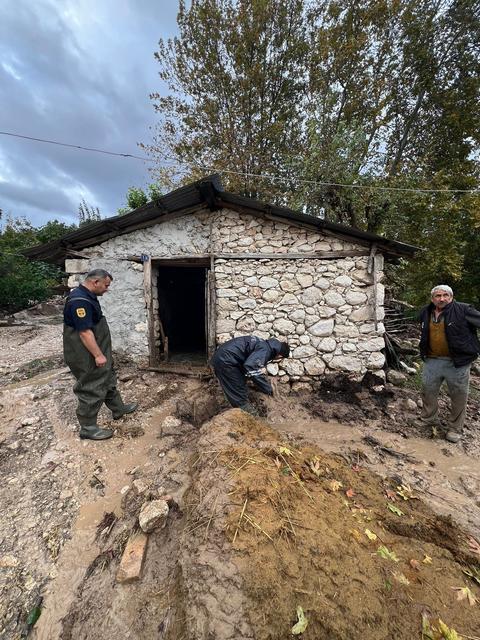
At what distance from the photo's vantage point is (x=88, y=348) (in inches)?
121

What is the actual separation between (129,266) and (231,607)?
5.18 meters

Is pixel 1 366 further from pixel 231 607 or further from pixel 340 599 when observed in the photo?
pixel 340 599

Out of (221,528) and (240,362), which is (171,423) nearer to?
(240,362)

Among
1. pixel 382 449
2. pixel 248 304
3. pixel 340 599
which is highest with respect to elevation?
pixel 248 304

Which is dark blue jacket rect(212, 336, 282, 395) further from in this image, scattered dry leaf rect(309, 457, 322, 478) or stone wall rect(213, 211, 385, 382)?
stone wall rect(213, 211, 385, 382)

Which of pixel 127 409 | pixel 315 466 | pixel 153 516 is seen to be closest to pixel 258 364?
pixel 315 466

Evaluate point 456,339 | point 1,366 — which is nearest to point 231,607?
point 456,339

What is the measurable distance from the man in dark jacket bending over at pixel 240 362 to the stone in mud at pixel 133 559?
192 cm

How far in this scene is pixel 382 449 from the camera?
350 cm

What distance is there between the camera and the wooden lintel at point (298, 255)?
15.8ft

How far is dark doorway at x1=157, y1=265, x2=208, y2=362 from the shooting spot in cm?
675

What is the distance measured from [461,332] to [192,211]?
15.1 ft

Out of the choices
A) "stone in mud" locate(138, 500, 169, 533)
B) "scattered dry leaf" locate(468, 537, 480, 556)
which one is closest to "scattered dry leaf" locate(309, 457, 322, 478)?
"scattered dry leaf" locate(468, 537, 480, 556)

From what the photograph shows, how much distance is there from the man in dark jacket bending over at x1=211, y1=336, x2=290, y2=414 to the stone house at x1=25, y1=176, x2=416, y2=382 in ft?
4.48
